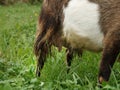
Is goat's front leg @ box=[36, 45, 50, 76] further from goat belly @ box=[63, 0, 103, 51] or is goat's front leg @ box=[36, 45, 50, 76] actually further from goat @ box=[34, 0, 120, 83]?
goat belly @ box=[63, 0, 103, 51]

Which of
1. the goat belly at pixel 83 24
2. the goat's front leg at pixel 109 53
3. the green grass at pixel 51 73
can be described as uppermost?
the goat belly at pixel 83 24

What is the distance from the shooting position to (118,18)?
14.8ft

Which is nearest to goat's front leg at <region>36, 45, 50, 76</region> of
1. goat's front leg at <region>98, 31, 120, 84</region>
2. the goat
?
the goat

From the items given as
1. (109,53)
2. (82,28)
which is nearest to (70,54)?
(82,28)

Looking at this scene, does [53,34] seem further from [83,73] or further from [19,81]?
[19,81]

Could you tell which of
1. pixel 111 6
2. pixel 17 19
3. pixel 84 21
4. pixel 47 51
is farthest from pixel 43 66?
pixel 17 19

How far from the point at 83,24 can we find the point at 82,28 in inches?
2.0

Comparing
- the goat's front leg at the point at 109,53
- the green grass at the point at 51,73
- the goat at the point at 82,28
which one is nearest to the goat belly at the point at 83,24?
the goat at the point at 82,28

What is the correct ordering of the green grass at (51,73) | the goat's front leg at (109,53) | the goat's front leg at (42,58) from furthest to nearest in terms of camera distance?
the goat's front leg at (42,58), the goat's front leg at (109,53), the green grass at (51,73)

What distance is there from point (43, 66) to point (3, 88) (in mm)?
1509

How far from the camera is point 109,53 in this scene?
4500 millimetres

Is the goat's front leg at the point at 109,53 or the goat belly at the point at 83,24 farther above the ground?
the goat belly at the point at 83,24

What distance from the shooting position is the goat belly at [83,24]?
15.6ft

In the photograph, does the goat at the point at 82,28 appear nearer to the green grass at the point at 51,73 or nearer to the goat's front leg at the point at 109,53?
the goat's front leg at the point at 109,53
